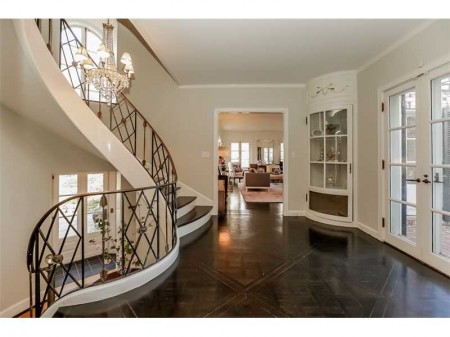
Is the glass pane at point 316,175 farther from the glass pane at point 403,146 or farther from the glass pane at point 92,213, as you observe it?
the glass pane at point 92,213

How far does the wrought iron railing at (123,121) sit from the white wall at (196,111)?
35 centimetres

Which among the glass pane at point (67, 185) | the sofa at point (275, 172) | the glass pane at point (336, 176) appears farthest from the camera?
the sofa at point (275, 172)

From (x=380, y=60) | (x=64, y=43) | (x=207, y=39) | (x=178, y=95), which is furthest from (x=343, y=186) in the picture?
(x=64, y=43)

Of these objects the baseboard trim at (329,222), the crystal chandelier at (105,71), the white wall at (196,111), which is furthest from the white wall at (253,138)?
the crystal chandelier at (105,71)

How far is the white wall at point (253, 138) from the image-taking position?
13.0m

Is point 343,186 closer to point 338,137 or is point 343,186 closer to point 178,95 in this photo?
point 338,137

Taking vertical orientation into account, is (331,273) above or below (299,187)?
below

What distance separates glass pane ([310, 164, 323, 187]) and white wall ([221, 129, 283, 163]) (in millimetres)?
8747

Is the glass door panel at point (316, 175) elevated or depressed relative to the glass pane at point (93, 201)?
elevated

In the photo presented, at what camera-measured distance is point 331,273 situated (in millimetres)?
2273

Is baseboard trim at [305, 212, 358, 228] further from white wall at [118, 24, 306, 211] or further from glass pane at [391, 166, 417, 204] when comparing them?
glass pane at [391, 166, 417, 204]

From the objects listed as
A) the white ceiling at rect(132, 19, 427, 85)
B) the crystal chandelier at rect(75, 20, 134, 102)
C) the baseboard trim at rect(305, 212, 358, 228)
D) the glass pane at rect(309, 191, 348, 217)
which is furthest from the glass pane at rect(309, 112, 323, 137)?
the crystal chandelier at rect(75, 20, 134, 102)

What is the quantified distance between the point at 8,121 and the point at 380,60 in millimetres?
5167
